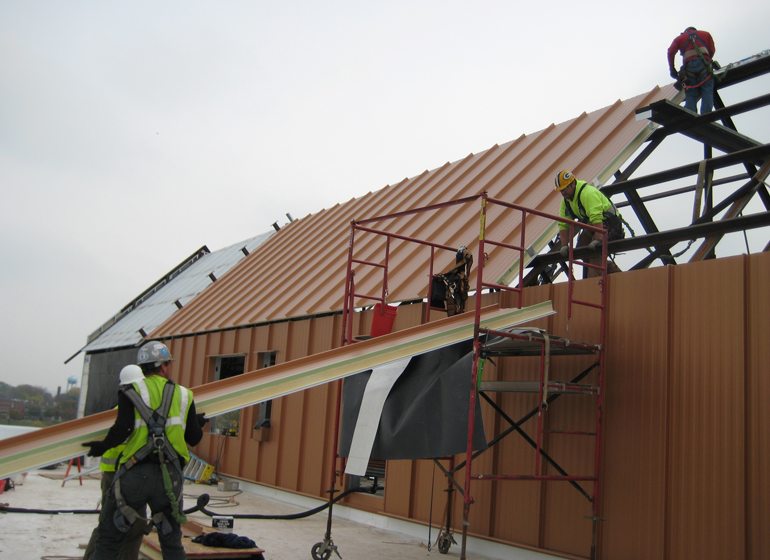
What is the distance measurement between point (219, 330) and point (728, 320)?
461 inches

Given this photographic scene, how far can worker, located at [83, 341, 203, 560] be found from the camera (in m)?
5.32

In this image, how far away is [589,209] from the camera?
8.65 metres

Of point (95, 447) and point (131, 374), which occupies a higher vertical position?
point (131, 374)

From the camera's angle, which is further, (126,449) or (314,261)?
(314,261)

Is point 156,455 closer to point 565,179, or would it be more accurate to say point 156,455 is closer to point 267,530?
point 267,530

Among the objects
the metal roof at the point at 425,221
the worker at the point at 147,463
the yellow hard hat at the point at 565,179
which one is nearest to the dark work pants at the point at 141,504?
the worker at the point at 147,463

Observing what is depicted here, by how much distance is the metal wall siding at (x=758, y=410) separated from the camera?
6402 millimetres

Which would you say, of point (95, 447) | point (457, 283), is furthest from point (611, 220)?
point (95, 447)

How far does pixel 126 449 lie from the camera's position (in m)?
5.38

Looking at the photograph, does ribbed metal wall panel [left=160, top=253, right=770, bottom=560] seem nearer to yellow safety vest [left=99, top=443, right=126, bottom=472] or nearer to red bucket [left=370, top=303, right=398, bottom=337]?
red bucket [left=370, top=303, right=398, bottom=337]

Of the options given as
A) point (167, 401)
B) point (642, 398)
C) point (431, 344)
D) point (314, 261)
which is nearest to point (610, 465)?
point (642, 398)

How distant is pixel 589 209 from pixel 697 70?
3.54 metres

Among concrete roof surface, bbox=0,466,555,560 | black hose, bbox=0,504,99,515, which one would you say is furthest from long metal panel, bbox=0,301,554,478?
black hose, bbox=0,504,99,515

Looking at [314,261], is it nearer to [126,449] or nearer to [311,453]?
[311,453]
